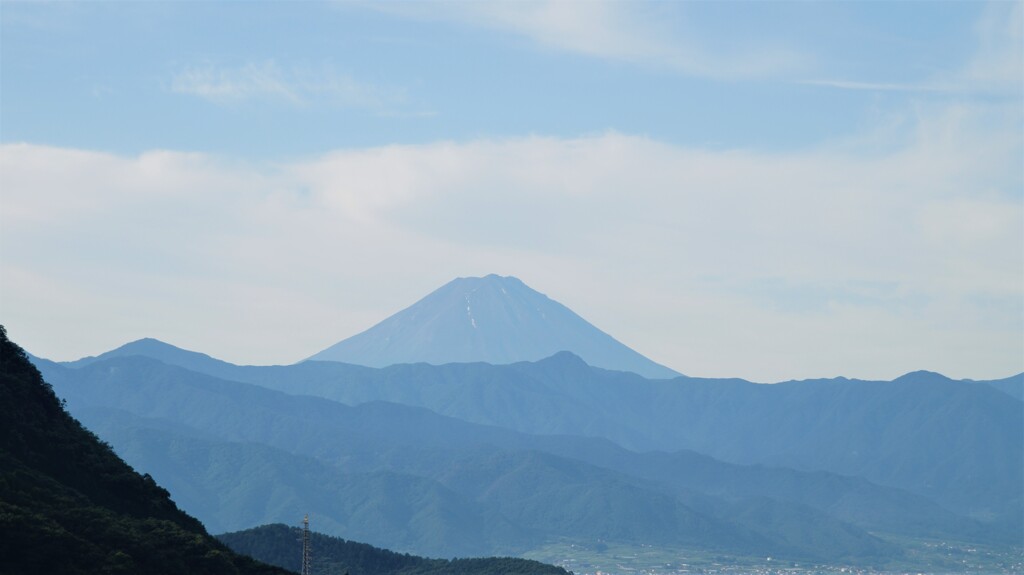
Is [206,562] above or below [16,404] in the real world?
below

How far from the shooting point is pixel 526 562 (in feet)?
654

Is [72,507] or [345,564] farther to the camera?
[345,564]

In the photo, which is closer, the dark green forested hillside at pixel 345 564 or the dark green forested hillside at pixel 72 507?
the dark green forested hillside at pixel 72 507

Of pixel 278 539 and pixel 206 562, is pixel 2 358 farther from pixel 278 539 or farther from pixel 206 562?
pixel 278 539

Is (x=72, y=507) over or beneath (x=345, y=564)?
beneath

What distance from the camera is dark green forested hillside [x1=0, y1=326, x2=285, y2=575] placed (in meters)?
78.9

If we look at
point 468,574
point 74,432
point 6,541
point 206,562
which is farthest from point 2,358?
point 468,574

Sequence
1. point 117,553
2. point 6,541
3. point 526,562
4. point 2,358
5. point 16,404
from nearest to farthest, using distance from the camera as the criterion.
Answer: point 6,541, point 117,553, point 16,404, point 2,358, point 526,562

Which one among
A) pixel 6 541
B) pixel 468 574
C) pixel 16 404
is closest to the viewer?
pixel 6 541

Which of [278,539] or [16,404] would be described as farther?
[278,539]

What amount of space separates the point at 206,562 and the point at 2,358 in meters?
27.3

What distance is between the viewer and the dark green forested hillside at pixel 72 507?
7888 cm

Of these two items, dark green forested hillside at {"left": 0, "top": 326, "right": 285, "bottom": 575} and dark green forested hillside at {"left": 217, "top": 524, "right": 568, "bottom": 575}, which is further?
dark green forested hillside at {"left": 217, "top": 524, "right": 568, "bottom": 575}

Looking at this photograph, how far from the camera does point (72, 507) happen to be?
8812 centimetres
